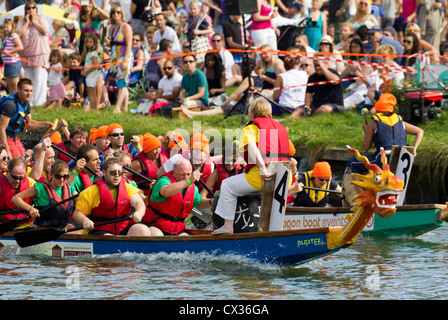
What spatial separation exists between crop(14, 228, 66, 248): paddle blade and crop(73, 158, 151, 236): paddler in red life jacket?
327mm

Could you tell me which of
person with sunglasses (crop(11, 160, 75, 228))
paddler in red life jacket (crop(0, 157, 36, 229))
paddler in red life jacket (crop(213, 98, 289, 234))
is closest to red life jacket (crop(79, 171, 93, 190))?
person with sunglasses (crop(11, 160, 75, 228))

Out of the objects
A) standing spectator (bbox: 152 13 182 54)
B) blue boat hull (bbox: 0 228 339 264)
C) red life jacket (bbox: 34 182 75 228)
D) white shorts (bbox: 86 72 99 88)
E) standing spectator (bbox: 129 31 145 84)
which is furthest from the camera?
standing spectator (bbox: 152 13 182 54)

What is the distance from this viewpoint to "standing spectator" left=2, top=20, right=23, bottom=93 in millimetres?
18547

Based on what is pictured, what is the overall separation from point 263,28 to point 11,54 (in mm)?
4779

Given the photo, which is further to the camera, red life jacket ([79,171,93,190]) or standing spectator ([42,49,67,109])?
standing spectator ([42,49,67,109])

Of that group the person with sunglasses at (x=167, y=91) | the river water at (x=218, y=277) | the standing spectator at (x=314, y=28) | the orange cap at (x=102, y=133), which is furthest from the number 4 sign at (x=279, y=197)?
the standing spectator at (x=314, y=28)

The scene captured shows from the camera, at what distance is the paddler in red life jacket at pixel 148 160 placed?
1313cm

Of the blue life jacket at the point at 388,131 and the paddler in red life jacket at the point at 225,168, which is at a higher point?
the blue life jacket at the point at 388,131

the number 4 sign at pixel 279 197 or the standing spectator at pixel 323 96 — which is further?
the standing spectator at pixel 323 96

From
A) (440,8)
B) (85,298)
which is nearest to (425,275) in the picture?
(85,298)

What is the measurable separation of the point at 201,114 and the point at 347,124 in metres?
2.72

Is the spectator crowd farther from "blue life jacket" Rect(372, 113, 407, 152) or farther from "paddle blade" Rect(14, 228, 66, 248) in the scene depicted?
"paddle blade" Rect(14, 228, 66, 248)

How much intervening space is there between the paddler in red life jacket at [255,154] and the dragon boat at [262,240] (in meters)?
0.26

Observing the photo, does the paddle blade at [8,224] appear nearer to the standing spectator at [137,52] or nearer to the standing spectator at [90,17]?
the standing spectator at [137,52]
